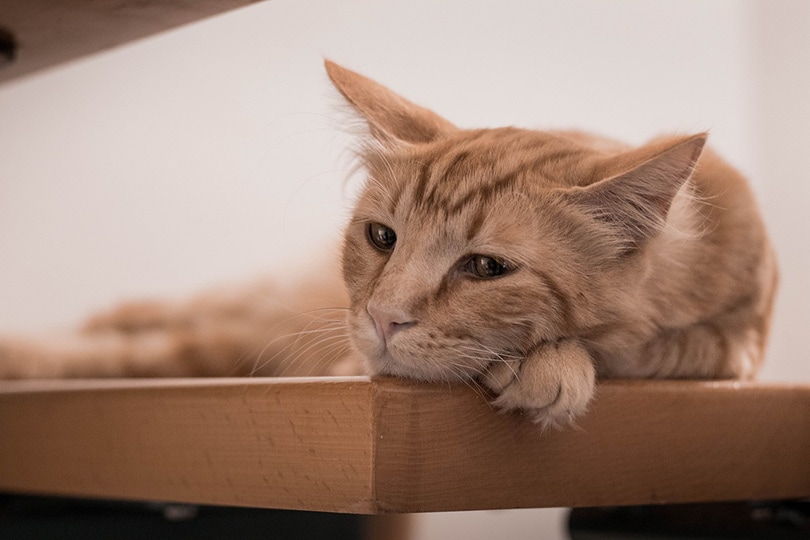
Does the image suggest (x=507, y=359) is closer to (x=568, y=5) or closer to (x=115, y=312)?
(x=115, y=312)

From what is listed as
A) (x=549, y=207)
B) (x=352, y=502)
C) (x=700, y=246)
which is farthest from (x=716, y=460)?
(x=352, y=502)

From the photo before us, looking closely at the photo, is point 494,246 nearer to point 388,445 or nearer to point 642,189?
point 642,189

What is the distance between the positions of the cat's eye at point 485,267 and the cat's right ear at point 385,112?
0.29 m

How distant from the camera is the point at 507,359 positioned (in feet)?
3.72

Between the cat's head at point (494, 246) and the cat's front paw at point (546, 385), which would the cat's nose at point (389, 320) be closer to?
the cat's head at point (494, 246)

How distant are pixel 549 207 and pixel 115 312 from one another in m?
1.53

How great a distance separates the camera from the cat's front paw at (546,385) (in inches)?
42.5

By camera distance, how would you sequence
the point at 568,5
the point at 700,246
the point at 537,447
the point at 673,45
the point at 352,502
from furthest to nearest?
the point at 673,45, the point at 568,5, the point at 700,246, the point at 537,447, the point at 352,502

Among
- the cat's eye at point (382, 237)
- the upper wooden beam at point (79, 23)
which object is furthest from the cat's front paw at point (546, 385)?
the upper wooden beam at point (79, 23)

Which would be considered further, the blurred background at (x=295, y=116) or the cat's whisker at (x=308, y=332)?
the blurred background at (x=295, y=116)

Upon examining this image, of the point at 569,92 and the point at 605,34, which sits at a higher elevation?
the point at 605,34

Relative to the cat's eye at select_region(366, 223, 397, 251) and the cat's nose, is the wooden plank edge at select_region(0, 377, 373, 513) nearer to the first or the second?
the cat's nose

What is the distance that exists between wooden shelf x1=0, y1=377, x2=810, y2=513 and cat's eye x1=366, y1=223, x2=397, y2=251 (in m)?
0.29

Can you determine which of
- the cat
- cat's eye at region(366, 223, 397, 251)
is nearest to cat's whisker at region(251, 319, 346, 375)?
the cat
